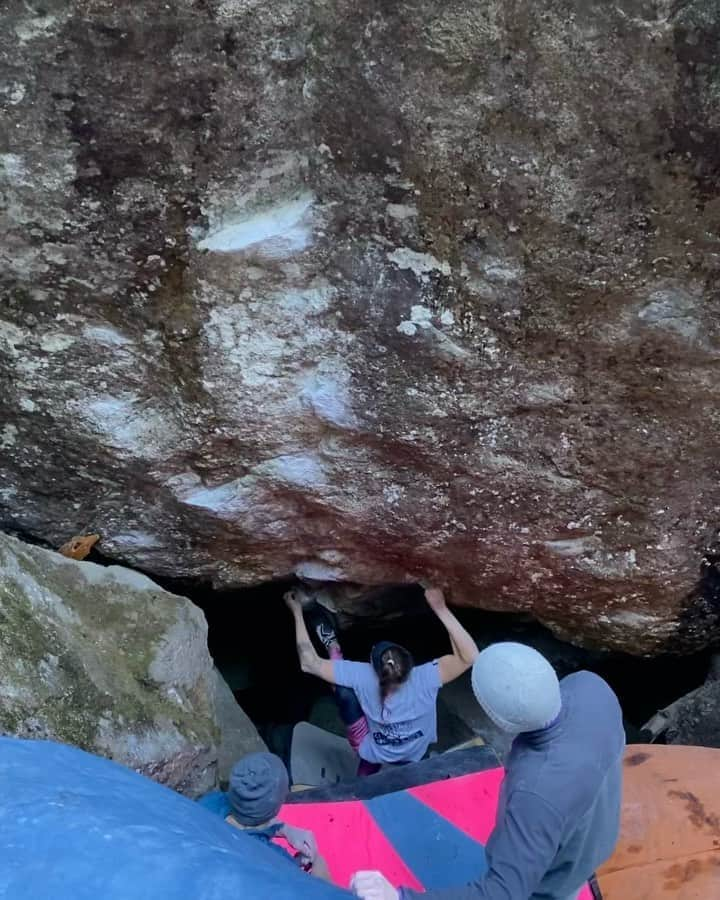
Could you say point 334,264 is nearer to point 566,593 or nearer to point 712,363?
point 712,363

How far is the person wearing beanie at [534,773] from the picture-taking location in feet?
4.46

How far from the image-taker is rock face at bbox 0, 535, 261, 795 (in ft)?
5.98

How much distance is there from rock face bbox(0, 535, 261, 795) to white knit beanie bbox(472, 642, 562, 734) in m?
0.93

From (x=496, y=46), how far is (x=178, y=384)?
3.57 ft

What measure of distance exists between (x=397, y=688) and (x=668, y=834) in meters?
0.81

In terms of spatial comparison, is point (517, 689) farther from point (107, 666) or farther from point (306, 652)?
point (306, 652)

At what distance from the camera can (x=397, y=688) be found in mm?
2559

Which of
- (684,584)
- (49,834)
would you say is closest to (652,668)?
(684,584)

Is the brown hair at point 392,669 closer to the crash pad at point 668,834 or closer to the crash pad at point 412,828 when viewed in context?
the crash pad at point 412,828

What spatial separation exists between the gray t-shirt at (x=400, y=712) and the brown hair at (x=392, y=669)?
2 centimetres

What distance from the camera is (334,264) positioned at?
6.66 feet

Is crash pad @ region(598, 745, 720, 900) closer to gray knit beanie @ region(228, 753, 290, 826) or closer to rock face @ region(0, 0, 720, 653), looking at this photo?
rock face @ region(0, 0, 720, 653)

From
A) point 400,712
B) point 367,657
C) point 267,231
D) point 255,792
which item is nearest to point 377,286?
point 267,231

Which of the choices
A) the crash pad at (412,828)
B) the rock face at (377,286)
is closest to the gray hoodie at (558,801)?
the crash pad at (412,828)
